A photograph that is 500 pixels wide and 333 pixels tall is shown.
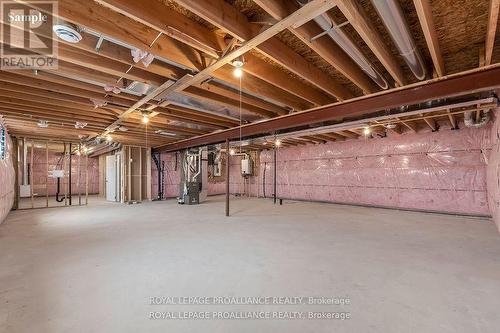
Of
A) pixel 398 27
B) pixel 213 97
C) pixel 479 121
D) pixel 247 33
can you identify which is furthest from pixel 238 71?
pixel 479 121

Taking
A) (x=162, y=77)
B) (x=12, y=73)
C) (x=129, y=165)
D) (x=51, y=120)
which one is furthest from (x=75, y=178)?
(x=162, y=77)

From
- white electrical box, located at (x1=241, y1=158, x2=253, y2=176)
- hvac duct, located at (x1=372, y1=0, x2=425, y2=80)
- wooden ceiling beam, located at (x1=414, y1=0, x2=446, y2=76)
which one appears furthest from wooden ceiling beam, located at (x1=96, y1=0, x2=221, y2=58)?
white electrical box, located at (x1=241, y1=158, x2=253, y2=176)

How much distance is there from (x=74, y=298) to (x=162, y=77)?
8.38 feet

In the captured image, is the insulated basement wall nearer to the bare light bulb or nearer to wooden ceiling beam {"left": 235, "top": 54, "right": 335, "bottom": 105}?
wooden ceiling beam {"left": 235, "top": 54, "right": 335, "bottom": 105}

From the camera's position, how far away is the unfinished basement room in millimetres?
1699

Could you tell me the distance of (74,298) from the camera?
6.00 ft

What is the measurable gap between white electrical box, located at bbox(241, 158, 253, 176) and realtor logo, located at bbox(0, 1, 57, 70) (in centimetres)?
793

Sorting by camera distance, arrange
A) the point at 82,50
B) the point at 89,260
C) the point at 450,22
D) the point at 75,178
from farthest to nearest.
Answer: the point at 75,178
the point at 89,260
the point at 82,50
the point at 450,22

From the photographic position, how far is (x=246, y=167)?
10188 millimetres

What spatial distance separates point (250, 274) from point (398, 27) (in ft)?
8.06

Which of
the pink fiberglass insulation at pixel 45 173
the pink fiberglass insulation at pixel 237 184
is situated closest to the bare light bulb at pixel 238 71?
the pink fiberglass insulation at pixel 237 184

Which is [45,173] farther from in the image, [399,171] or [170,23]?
[399,171]

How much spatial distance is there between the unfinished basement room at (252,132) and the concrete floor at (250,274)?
0.02 metres

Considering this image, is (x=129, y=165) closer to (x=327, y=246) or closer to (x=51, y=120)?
(x=51, y=120)
